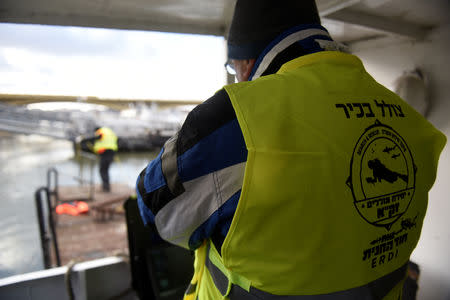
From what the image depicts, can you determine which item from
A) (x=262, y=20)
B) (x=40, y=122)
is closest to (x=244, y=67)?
(x=262, y=20)

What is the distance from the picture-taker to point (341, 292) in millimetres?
505

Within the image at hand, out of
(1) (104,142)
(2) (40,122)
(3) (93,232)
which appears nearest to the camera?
(3) (93,232)

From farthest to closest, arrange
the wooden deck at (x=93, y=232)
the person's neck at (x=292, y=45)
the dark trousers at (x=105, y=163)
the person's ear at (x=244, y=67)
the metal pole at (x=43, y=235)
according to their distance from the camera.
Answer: the dark trousers at (x=105, y=163)
the wooden deck at (x=93, y=232)
the metal pole at (x=43, y=235)
the person's ear at (x=244, y=67)
the person's neck at (x=292, y=45)

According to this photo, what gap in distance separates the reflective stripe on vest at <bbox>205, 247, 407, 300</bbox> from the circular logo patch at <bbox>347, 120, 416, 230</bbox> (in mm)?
131

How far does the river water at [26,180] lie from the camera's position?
2.33 meters

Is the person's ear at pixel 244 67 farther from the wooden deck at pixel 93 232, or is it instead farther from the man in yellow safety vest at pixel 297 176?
the wooden deck at pixel 93 232

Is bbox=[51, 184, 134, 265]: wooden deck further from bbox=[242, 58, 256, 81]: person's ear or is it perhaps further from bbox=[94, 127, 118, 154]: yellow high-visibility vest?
bbox=[242, 58, 256, 81]: person's ear

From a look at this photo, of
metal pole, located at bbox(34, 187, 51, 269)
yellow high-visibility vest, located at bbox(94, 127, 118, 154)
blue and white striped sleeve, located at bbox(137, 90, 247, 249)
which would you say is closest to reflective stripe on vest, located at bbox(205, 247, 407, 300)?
blue and white striped sleeve, located at bbox(137, 90, 247, 249)

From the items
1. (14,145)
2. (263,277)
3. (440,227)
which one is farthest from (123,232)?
(14,145)

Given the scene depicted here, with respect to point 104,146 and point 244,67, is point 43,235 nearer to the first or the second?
point 244,67

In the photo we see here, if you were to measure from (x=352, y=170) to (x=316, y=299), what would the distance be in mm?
251

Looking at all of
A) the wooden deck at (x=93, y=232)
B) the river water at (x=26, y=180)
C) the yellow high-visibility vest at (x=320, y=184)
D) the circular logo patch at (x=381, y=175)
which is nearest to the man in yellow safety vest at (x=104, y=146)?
the river water at (x=26, y=180)

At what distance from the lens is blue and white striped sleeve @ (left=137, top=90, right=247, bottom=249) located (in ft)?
1.54

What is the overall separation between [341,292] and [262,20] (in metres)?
0.59
